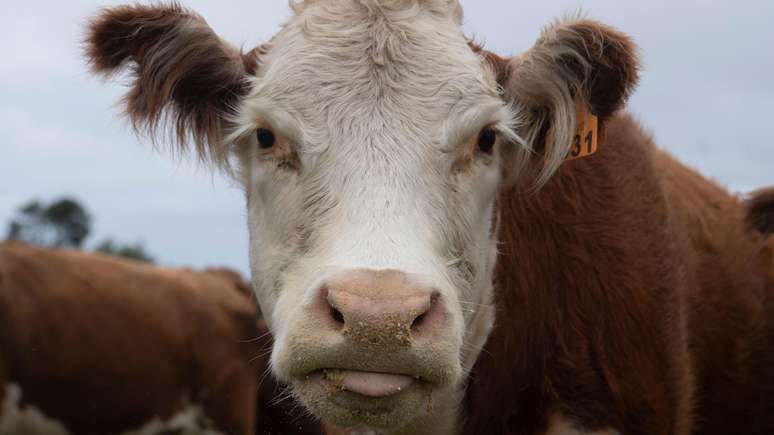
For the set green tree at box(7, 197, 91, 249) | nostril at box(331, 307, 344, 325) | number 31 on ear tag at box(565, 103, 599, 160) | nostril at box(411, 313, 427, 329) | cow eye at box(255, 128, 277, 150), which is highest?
number 31 on ear tag at box(565, 103, 599, 160)

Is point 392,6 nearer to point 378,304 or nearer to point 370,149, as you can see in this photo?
point 370,149

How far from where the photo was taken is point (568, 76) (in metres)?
4.10

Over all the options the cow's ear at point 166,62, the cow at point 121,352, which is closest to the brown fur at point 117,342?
the cow at point 121,352

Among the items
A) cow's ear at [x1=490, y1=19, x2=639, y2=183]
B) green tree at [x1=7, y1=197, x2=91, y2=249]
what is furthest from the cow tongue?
green tree at [x1=7, y1=197, x2=91, y2=249]

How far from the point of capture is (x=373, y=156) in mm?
3344

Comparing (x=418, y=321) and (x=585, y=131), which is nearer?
(x=418, y=321)

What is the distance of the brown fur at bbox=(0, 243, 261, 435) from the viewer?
1039cm

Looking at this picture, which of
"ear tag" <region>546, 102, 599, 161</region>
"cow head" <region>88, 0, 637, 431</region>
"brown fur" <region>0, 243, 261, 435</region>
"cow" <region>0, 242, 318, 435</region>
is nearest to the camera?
"cow head" <region>88, 0, 637, 431</region>

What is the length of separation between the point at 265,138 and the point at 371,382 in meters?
1.15

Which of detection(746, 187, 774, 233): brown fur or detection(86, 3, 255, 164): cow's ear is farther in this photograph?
detection(746, 187, 774, 233): brown fur

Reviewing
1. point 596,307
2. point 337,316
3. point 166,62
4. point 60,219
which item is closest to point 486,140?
point 596,307

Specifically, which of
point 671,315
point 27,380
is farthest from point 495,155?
point 27,380

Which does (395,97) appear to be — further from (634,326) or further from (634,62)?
(634,326)

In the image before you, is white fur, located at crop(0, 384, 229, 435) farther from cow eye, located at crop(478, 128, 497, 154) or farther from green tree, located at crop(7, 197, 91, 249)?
green tree, located at crop(7, 197, 91, 249)
